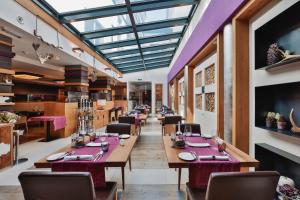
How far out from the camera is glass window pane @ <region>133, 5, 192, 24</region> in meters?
5.39

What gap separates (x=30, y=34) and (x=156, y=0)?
113 inches

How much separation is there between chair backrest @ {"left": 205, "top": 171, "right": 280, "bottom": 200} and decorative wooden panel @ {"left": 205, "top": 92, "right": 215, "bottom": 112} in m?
3.45

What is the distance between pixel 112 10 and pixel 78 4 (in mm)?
765

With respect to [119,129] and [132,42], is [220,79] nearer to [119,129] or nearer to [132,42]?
[119,129]

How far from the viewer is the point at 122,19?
5379mm

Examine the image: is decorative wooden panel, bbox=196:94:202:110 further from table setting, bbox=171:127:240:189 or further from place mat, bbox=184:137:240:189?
place mat, bbox=184:137:240:189

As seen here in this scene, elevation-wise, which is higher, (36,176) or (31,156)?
(36,176)

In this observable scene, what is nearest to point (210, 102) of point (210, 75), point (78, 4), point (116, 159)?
point (210, 75)

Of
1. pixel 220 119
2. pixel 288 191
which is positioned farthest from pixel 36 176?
pixel 220 119

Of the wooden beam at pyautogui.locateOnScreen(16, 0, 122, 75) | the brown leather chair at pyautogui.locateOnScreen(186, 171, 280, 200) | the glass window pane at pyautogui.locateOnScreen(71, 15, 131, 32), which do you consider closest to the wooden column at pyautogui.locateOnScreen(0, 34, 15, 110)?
the wooden beam at pyautogui.locateOnScreen(16, 0, 122, 75)

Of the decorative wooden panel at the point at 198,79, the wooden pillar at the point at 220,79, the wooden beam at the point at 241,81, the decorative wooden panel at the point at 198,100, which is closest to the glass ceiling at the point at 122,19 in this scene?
the decorative wooden panel at the point at 198,79

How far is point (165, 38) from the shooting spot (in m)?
7.33

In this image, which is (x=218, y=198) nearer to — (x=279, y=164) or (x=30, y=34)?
(x=279, y=164)

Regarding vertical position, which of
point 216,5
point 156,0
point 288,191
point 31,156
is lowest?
point 31,156
